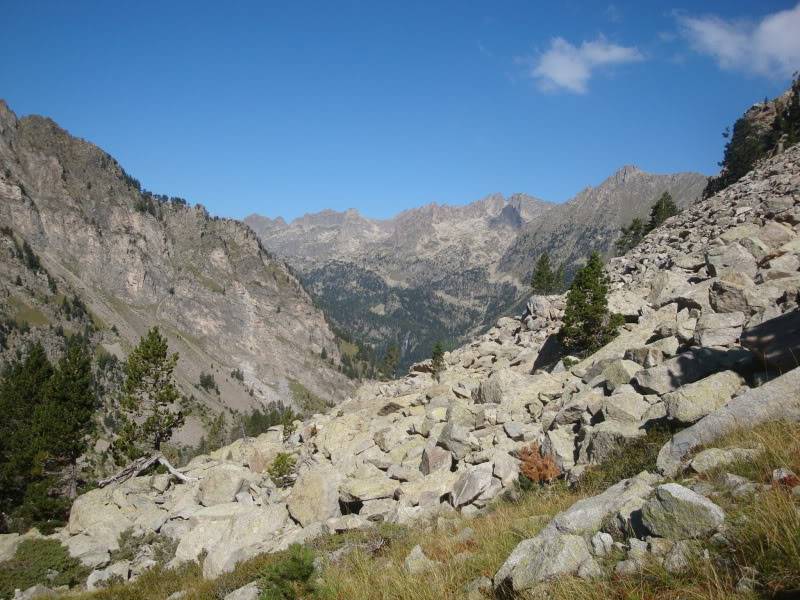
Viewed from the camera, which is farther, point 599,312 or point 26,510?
point 26,510

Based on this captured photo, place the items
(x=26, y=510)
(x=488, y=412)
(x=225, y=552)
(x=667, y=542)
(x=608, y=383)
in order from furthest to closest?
1. (x=26, y=510)
2. (x=488, y=412)
3. (x=608, y=383)
4. (x=225, y=552)
5. (x=667, y=542)

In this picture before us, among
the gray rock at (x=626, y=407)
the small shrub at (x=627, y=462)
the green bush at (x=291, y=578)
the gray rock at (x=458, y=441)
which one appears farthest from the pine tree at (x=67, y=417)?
the small shrub at (x=627, y=462)

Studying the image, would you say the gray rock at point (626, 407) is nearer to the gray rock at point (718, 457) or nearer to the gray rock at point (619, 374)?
the gray rock at point (619, 374)

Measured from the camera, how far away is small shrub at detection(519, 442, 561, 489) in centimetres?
1350

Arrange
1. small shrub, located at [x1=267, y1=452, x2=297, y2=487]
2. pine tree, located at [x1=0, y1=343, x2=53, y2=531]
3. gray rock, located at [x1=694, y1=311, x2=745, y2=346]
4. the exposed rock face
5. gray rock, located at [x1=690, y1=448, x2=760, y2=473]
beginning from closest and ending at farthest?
the exposed rock face, gray rock, located at [x1=690, y1=448, x2=760, y2=473], gray rock, located at [x1=694, y1=311, x2=745, y2=346], small shrub, located at [x1=267, y1=452, x2=297, y2=487], pine tree, located at [x1=0, y1=343, x2=53, y2=531]

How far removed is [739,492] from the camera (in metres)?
6.12

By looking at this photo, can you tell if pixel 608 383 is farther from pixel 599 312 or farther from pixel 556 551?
pixel 599 312

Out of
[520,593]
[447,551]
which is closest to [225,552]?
[447,551]

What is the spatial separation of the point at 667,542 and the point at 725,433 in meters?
4.54

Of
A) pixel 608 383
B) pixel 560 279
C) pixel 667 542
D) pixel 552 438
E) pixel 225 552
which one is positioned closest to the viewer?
pixel 667 542

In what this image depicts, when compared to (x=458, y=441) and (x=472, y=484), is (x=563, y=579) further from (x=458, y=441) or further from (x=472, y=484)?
(x=458, y=441)

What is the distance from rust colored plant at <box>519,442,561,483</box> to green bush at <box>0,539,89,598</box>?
24.5 m

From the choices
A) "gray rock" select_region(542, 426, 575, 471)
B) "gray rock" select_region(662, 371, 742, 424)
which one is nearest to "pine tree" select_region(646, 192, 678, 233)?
"gray rock" select_region(542, 426, 575, 471)

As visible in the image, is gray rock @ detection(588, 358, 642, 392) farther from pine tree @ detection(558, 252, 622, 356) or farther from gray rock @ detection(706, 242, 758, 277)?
pine tree @ detection(558, 252, 622, 356)
